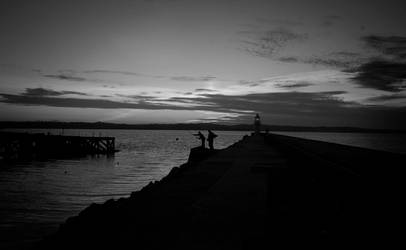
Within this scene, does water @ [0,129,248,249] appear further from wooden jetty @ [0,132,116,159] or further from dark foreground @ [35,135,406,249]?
wooden jetty @ [0,132,116,159]

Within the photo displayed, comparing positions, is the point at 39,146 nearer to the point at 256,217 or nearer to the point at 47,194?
the point at 47,194

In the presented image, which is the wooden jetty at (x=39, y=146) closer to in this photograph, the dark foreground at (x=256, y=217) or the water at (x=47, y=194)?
the water at (x=47, y=194)

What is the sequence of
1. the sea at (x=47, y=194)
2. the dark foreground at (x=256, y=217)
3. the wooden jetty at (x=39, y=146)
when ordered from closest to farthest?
1. the dark foreground at (x=256, y=217)
2. the sea at (x=47, y=194)
3. the wooden jetty at (x=39, y=146)

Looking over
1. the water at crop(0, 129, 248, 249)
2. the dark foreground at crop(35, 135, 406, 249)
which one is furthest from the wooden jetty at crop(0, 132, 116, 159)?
the dark foreground at crop(35, 135, 406, 249)

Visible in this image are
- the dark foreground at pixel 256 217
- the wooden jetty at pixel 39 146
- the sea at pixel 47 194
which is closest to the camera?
the dark foreground at pixel 256 217

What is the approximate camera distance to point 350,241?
4.50m

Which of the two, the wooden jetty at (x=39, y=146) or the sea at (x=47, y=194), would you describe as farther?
the wooden jetty at (x=39, y=146)

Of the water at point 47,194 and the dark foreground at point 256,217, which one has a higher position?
the dark foreground at point 256,217

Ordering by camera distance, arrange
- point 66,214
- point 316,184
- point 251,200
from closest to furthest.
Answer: point 251,200
point 316,184
point 66,214

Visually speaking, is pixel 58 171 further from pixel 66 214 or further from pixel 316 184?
pixel 316 184

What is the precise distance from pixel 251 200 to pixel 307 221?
5.30ft

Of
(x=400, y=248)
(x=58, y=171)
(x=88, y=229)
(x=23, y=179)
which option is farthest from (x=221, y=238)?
(x=58, y=171)

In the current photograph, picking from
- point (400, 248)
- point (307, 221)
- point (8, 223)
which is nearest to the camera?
point (400, 248)

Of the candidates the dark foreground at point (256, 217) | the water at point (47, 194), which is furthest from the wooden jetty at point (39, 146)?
the dark foreground at point (256, 217)
